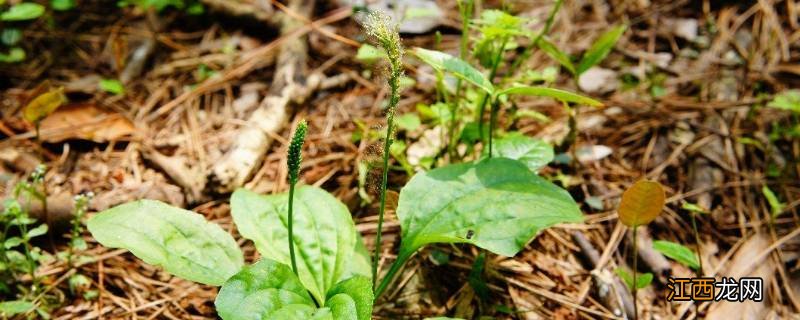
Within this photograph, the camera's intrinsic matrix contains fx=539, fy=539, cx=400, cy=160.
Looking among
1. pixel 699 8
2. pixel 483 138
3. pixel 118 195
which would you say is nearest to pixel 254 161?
pixel 118 195

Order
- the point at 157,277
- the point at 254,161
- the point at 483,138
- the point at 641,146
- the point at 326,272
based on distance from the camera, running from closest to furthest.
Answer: the point at 326,272 → the point at 157,277 → the point at 483,138 → the point at 254,161 → the point at 641,146

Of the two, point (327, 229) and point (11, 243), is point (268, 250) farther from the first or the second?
point (11, 243)

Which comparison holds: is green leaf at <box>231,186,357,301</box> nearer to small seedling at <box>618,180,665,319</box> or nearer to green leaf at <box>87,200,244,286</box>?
green leaf at <box>87,200,244,286</box>

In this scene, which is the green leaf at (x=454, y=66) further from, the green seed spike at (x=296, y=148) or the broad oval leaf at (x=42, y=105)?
the broad oval leaf at (x=42, y=105)

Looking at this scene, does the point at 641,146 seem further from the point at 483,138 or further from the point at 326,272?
the point at 326,272

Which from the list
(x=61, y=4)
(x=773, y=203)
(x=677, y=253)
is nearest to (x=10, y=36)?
(x=61, y=4)

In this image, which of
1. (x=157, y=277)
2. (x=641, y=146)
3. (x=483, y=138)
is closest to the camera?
(x=157, y=277)

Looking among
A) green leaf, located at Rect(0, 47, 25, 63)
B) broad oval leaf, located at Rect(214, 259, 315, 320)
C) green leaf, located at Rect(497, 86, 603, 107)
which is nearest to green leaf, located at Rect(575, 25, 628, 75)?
green leaf, located at Rect(497, 86, 603, 107)

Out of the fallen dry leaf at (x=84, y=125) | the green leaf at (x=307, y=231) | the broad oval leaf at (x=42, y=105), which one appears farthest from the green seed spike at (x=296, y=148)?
the fallen dry leaf at (x=84, y=125)
